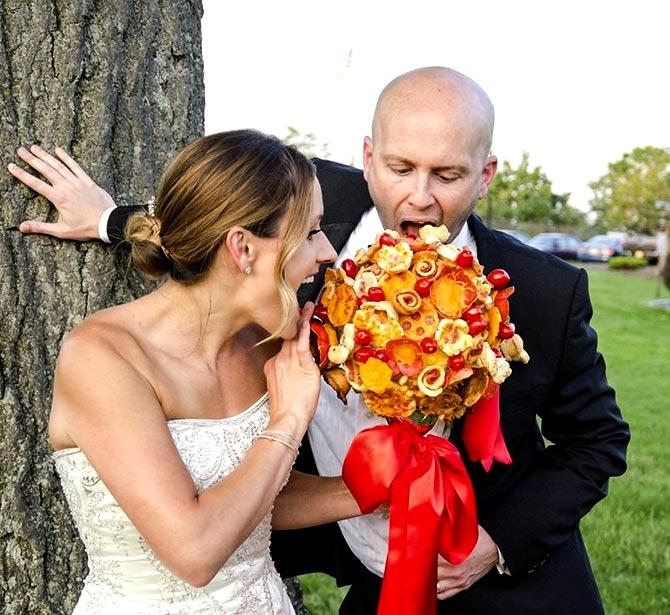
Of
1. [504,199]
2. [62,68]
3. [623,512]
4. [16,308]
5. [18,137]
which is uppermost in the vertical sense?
[62,68]

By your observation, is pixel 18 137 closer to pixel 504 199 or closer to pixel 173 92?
pixel 173 92

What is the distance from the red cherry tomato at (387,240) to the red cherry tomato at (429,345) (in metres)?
0.28

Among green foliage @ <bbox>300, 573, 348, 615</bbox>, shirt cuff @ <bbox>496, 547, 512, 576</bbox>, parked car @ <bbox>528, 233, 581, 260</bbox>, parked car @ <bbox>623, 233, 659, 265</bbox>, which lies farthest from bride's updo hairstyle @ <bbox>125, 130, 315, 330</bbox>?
parked car @ <bbox>623, 233, 659, 265</bbox>

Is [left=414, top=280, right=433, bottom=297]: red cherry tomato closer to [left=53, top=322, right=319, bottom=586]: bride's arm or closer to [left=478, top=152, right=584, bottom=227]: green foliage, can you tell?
[left=53, top=322, right=319, bottom=586]: bride's arm

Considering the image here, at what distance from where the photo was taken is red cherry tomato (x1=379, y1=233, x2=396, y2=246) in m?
2.46

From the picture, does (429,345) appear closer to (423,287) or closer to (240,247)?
(423,287)

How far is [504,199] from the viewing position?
51000mm

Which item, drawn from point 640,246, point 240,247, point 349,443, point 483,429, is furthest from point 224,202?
point 640,246

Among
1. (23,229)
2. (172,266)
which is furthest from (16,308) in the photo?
(172,266)

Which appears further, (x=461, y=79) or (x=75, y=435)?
(x=461, y=79)

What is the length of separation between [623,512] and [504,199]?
150 feet

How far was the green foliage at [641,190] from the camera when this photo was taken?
49.3 metres

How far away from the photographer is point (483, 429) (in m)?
2.76

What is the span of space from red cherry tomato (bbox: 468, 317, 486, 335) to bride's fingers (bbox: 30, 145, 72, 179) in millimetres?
1427
